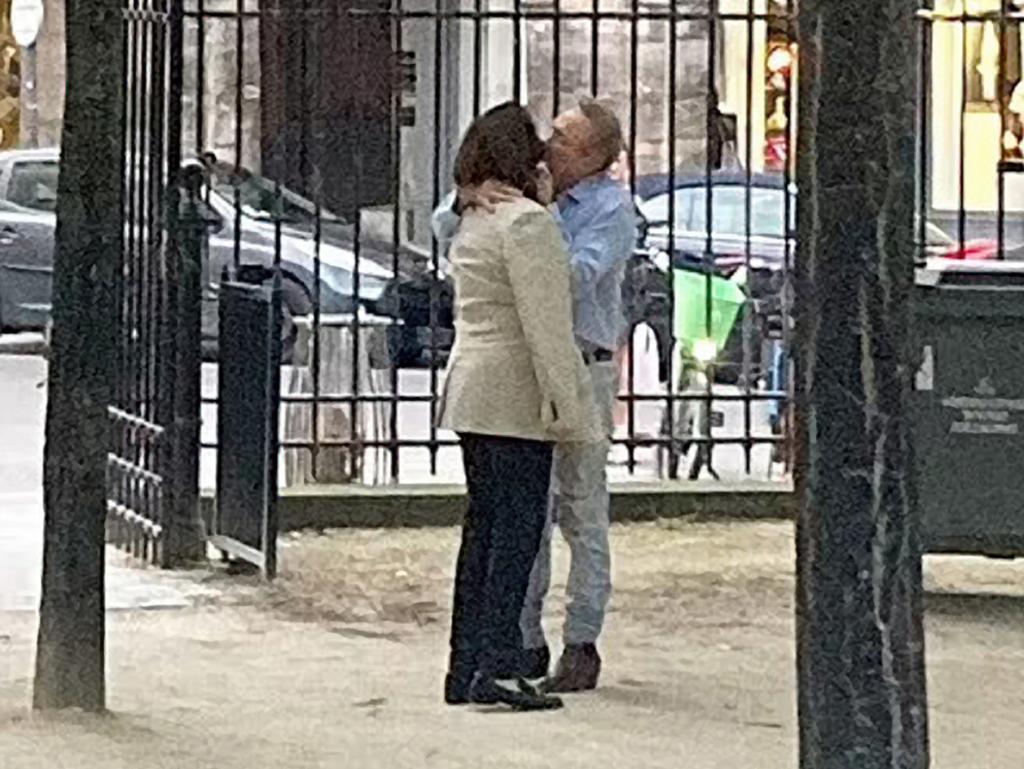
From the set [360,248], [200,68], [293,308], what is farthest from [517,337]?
[293,308]

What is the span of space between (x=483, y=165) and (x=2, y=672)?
7.87 feet

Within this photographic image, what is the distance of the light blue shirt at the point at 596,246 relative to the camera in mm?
8867

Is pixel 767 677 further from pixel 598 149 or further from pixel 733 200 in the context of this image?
pixel 733 200

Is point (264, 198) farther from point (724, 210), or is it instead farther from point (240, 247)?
point (724, 210)

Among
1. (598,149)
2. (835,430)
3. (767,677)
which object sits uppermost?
(598,149)

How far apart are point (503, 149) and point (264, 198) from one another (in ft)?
29.4

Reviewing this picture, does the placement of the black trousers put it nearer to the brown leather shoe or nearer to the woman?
the woman

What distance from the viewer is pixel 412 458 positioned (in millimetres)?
15570

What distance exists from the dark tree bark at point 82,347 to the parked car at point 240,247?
1.25 m

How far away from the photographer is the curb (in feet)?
42.3

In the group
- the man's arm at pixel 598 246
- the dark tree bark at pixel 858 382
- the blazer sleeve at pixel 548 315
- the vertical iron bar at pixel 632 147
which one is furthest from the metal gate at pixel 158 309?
the dark tree bark at pixel 858 382

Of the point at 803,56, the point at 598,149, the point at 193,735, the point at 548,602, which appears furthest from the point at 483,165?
the point at 803,56

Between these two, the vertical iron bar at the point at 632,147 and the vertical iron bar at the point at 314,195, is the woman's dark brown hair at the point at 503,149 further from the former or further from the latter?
the vertical iron bar at the point at 314,195

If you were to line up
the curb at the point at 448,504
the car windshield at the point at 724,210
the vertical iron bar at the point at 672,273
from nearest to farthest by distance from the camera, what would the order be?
the curb at the point at 448,504 < the vertical iron bar at the point at 672,273 < the car windshield at the point at 724,210
